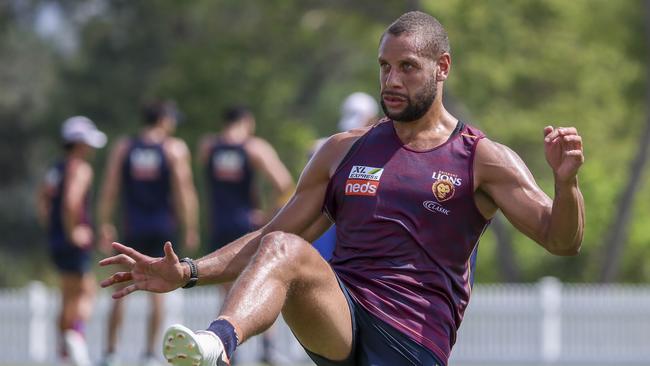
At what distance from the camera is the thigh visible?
561 centimetres

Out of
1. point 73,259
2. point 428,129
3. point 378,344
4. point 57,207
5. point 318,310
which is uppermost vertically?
point 428,129

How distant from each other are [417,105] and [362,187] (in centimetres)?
41

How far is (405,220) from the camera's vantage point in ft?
19.7

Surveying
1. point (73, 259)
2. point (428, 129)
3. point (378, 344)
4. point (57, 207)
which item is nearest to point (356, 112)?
point (73, 259)

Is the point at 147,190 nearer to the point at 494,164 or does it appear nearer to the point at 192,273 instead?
the point at 192,273

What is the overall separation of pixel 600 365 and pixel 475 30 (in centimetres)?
1244

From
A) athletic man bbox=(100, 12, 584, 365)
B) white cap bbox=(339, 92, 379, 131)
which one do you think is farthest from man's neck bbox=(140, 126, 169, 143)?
athletic man bbox=(100, 12, 584, 365)

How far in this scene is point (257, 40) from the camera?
116 feet

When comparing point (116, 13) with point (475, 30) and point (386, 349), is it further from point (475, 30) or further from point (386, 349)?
point (386, 349)

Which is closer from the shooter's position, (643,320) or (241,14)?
(643,320)

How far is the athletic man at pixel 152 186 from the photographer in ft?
45.1

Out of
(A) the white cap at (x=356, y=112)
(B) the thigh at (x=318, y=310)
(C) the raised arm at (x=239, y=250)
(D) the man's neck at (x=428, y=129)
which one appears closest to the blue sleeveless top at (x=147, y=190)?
(A) the white cap at (x=356, y=112)

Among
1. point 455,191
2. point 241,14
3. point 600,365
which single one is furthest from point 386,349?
point 241,14

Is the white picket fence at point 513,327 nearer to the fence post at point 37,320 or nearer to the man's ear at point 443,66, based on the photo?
the fence post at point 37,320
